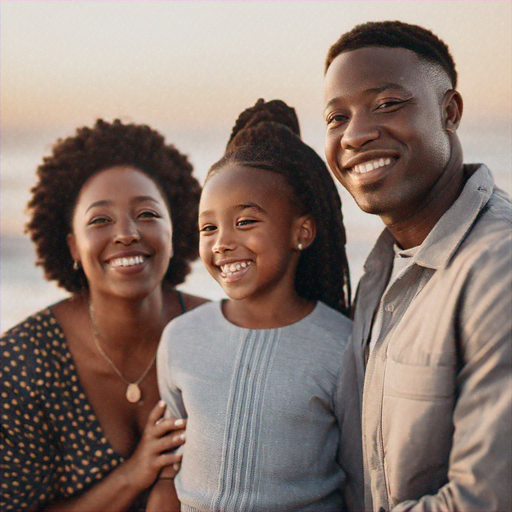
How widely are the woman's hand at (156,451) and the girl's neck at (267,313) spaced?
44 cm

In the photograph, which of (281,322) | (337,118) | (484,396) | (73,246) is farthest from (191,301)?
(484,396)

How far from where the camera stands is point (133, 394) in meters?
3.10

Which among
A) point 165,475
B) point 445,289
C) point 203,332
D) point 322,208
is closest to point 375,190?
point 445,289

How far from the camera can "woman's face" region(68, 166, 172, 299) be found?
2.98 metres

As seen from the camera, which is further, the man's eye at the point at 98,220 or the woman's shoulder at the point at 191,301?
the woman's shoulder at the point at 191,301

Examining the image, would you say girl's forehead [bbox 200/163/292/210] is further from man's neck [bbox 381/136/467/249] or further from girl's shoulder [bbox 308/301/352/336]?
man's neck [bbox 381/136/467/249]

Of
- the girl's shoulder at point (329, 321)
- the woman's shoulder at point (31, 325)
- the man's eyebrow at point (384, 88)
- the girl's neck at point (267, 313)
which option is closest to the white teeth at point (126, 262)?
the woman's shoulder at point (31, 325)

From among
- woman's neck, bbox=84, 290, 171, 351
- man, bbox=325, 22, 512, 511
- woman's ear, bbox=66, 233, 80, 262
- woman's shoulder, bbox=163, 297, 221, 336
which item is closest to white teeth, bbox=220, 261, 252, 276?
woman's shoulder, bbox=163, 297, 221, 336

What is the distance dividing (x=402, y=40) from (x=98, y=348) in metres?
1.88

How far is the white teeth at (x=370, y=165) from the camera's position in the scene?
2.00 m

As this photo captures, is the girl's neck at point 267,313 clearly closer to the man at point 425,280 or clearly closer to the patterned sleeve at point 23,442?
the man at point 425,280

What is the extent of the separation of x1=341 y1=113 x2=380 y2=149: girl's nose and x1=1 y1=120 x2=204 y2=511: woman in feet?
4.06

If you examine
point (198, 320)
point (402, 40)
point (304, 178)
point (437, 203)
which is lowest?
point (198, 320)

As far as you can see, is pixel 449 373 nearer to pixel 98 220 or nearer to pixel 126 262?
pixel 126 262
